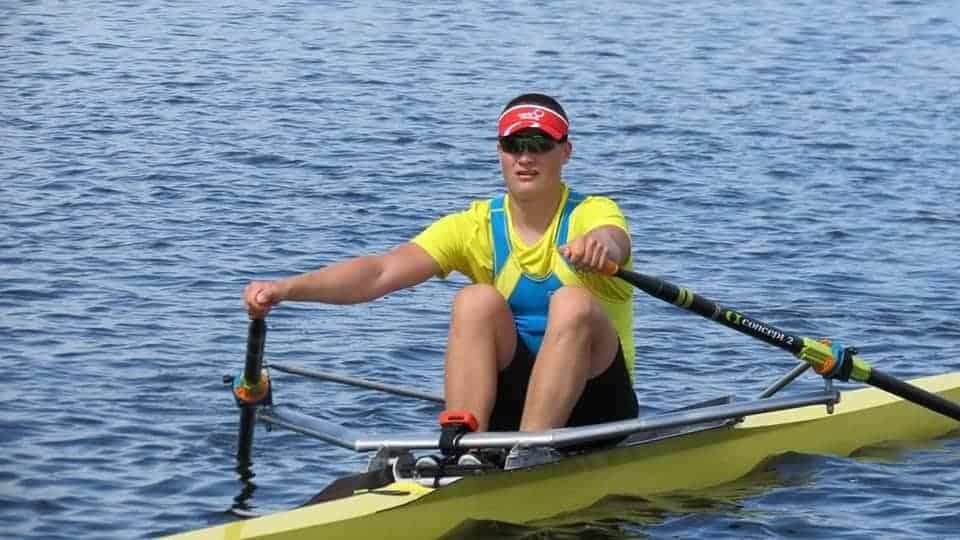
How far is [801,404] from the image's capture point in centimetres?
913

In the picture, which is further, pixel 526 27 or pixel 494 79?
pixel 526 27

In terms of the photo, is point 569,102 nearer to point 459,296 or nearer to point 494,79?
point 494,79

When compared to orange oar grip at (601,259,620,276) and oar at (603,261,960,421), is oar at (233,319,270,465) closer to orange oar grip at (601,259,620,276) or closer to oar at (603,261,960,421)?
orange oar grip at (601,259,620,276)

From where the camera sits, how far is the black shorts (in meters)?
8.47

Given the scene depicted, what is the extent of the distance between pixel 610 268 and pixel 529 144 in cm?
69

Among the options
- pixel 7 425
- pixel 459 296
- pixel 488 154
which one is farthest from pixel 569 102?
pixel 459 296

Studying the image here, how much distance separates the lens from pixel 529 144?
8.39 m

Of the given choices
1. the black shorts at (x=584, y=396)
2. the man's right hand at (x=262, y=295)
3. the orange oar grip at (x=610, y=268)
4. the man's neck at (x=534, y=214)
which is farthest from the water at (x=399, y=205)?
the man's right hand at (x=262, y=295)

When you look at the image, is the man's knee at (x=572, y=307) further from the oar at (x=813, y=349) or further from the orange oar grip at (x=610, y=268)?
the oar at (x=813, y=349)

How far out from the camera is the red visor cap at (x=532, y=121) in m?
8.35

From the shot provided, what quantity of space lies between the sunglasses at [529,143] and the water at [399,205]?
1646 millimetres

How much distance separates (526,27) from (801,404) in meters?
17.4

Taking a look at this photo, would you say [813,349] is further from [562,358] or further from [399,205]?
[399,205]

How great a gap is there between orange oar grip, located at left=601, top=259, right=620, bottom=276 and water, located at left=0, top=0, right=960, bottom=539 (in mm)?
1197
